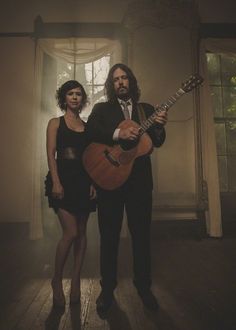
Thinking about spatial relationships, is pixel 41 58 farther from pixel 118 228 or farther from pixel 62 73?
pixel 118 228

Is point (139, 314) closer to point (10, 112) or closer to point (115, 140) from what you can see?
point (115, 140)

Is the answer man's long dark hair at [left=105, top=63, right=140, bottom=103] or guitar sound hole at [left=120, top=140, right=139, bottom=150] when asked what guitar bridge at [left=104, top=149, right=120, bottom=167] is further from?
man's long dark hair at [left=105, top=63, right=140, bottom=103]

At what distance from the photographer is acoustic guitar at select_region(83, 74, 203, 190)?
175cm

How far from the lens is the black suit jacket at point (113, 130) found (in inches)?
71.2

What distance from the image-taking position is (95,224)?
3.80m

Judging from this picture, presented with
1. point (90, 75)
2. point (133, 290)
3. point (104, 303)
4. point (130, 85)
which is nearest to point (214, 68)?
point (90, 75)

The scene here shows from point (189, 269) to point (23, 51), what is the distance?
368 centimetres

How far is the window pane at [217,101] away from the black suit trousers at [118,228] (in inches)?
119

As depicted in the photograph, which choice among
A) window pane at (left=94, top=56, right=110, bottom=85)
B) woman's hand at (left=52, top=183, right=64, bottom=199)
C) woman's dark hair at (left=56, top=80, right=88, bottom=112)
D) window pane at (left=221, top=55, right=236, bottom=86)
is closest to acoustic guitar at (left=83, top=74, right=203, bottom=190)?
Result: woman's hand at (left=52, top=183, right=64, bottom=199)

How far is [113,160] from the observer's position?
1787 mm

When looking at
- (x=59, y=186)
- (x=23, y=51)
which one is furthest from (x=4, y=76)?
(x=59, y=186)

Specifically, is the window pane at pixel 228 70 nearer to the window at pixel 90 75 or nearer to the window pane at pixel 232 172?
the window pane at pixel 232 172

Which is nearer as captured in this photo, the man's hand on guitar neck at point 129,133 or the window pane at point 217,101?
the man's hand on guitar neck at point 129,133

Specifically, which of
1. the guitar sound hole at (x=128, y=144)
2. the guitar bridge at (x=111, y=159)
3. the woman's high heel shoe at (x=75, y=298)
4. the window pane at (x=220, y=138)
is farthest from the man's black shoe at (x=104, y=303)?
the window pane at (x=220, y=138)
